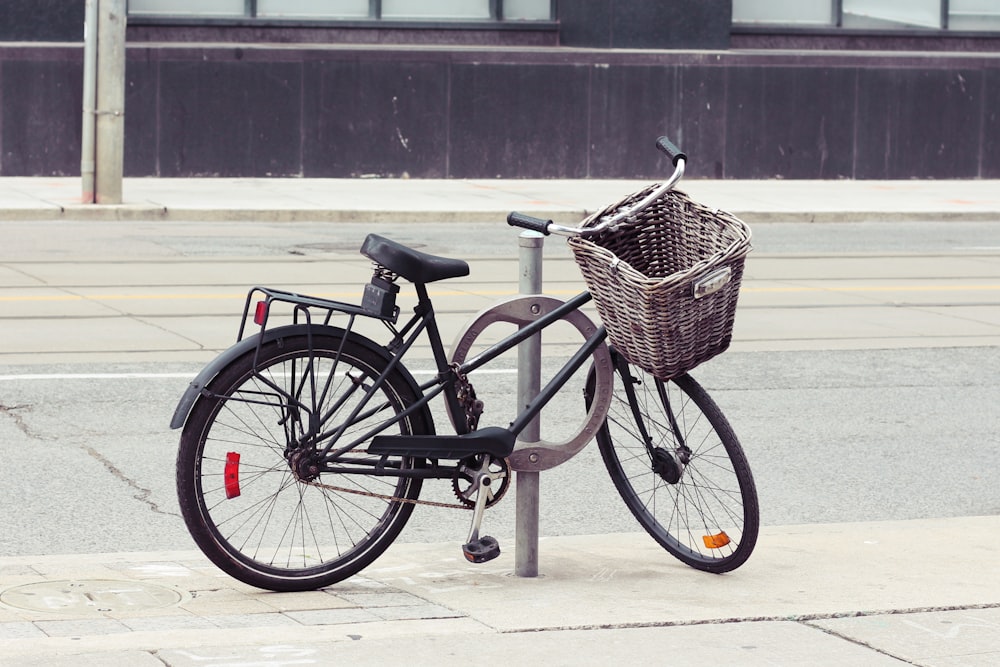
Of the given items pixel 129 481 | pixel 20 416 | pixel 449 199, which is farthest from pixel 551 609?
pixel 449 199

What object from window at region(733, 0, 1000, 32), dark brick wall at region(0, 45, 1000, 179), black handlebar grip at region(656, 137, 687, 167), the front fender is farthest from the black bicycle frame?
window at region(733, 0, 1000, 32)

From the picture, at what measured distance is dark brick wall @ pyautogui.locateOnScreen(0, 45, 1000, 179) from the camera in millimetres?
21922

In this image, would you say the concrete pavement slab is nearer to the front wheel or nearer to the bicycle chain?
the front wheel

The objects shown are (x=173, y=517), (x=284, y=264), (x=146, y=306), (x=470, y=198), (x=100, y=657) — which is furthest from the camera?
(x=470, y=198)

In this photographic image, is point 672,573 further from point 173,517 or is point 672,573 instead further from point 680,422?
point 173,517

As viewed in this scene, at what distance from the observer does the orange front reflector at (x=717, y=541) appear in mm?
5707

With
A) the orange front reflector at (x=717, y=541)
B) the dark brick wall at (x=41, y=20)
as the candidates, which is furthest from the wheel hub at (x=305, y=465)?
the dark brick wall at (x=41, y=20)

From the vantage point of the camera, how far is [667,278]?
520 cm

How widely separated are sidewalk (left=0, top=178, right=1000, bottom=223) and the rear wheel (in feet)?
41.6

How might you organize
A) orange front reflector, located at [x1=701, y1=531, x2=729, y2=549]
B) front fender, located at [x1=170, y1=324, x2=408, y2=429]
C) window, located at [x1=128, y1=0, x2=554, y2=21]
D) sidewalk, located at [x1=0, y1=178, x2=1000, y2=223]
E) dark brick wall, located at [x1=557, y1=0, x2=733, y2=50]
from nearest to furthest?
front fender, located at [x1=170, y1=324, x2=408, y2=429], orange front reflector, located at [x1=701, y1=531, x2=729, y2=549], sidewalk, located at [x1=0, y1=178, x2=1000, y2=223], window, located at [x1=128, y1=0, x2=554, y2=21], dark brick wall, located at [x1=557, y1=0, x2=733, y2=50]

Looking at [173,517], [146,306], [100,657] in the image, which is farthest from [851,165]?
[100,657]

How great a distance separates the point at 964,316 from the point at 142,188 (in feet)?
37.1

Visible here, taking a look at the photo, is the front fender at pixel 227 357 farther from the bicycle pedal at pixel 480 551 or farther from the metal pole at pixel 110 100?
the metal pole at pixel 110 100

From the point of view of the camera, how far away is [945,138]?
24.9 m
